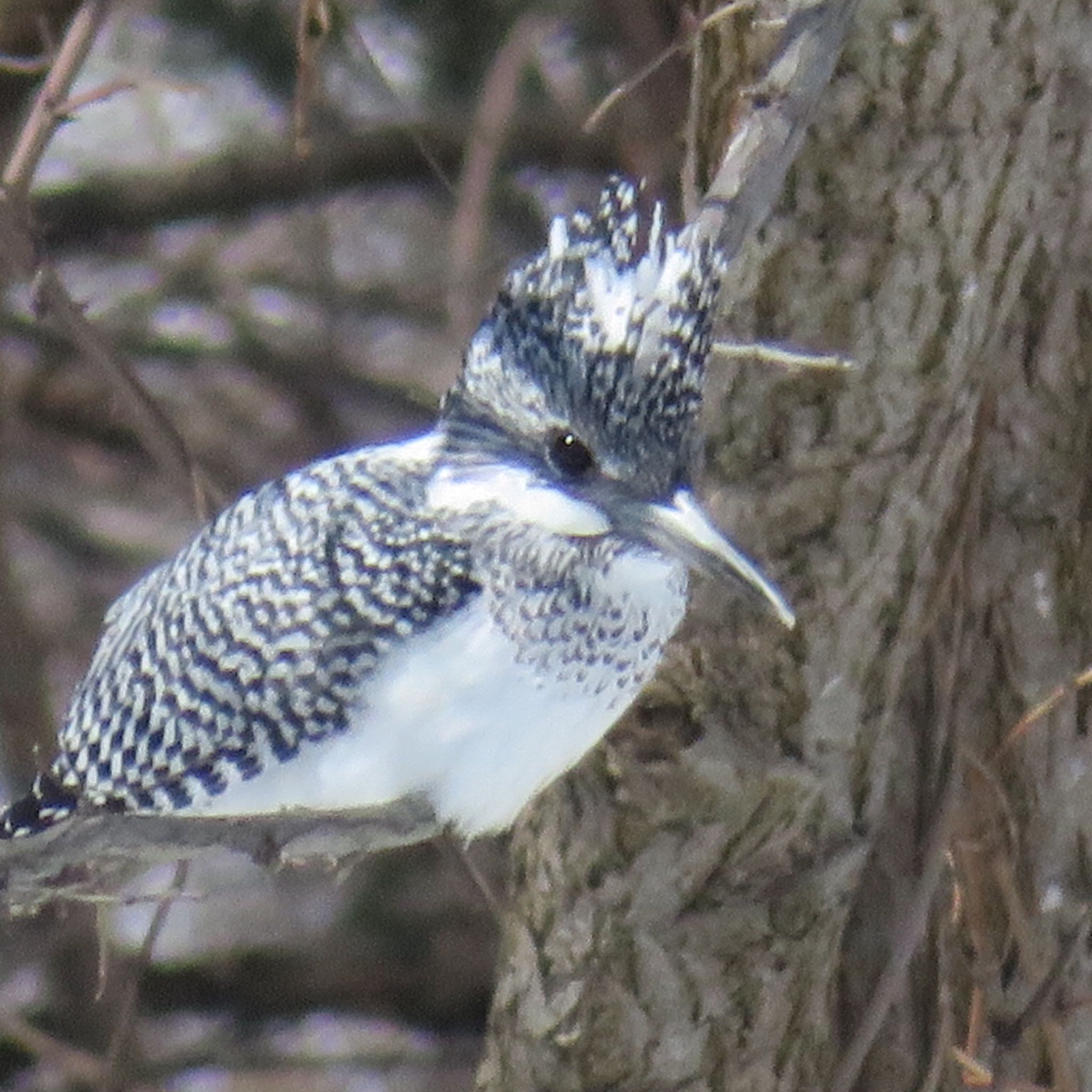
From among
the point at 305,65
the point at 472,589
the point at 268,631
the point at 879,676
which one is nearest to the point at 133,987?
the point at 268,631

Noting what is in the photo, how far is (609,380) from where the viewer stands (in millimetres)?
1908

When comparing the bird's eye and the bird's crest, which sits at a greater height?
the bird's crest

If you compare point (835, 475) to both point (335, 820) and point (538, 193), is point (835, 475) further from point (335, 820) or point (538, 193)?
point (538, 193)

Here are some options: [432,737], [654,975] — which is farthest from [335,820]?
→ [654,975]

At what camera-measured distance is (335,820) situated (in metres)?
1.95

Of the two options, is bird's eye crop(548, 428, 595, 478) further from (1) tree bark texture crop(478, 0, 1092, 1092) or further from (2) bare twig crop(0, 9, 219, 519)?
(2) bare twig crop(0, 9, 219, 519)

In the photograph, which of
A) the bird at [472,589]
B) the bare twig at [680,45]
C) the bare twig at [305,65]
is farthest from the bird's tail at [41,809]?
the bare twig at [680,45]

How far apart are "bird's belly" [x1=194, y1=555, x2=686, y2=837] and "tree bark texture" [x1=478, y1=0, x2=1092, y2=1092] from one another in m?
0.17

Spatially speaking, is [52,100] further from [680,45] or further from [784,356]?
[784,356]

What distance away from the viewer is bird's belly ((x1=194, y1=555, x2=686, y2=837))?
2.00 meters

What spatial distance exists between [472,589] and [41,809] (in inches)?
19.3

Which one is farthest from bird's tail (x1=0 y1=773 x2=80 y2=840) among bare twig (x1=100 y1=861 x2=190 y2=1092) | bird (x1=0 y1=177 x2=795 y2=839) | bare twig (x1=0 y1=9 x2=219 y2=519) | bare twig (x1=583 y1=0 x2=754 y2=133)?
bare twig (x1=583 y1=0 x2=754 y2=133)

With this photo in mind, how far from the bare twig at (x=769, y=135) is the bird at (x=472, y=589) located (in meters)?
0.04

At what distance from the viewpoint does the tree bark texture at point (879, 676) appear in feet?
7.06
